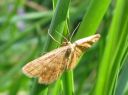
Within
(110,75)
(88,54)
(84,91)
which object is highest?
(110,75)

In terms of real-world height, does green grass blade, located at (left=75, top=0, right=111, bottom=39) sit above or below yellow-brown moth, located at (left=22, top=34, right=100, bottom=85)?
above

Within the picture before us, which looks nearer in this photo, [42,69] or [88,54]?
[42,69]

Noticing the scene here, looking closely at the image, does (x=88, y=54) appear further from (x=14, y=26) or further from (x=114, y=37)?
(x=114, y=37)

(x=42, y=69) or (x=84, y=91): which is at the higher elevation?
(x=42, y=69)

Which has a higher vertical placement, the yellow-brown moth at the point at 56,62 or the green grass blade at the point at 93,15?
the green grass blade at the point at 93,15

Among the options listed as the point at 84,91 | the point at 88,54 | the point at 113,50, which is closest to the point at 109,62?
the point at 113,50

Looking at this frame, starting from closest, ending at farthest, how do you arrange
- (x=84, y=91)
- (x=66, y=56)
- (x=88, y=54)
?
1. (x=66, y=56)
2. (x=88, y=54)
3. (x=84, y=91)

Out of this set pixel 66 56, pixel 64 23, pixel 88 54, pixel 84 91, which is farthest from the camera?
pixel 84 91
